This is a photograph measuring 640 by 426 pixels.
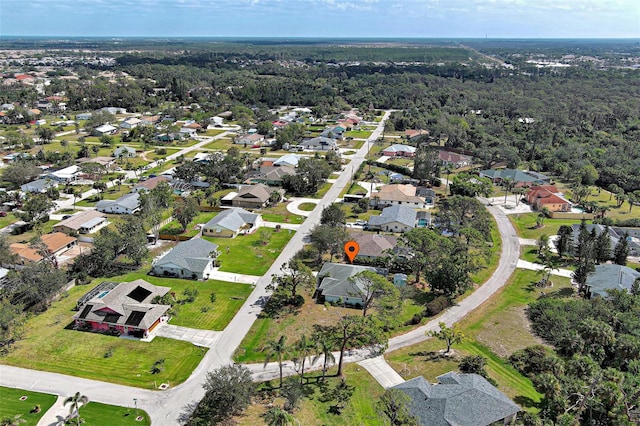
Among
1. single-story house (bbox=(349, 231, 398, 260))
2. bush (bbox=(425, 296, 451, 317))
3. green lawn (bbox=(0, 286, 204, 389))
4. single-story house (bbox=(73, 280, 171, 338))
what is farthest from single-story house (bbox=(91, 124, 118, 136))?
bush (bbox=(425, 296, 451, 317))

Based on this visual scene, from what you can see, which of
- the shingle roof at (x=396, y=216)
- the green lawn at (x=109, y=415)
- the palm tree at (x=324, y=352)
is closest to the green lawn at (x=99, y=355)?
the green lawn at (x=109, y=415)

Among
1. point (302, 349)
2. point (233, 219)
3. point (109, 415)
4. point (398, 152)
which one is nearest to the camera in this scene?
point (109, 415)

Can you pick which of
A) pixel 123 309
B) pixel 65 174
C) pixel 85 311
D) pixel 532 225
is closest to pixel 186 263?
pixel 123 309

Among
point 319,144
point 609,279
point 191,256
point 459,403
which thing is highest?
point 319,144

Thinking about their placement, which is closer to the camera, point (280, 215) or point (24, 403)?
point (24, 403)

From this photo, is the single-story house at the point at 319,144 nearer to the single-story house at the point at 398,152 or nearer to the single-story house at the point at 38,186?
the single-story house at the point at 398,152

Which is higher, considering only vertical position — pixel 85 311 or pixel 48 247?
pixel 48 247

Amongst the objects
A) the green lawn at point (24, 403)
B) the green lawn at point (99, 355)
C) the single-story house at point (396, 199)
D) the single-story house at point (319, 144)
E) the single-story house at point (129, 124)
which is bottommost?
the green lawn at point (24, 403)

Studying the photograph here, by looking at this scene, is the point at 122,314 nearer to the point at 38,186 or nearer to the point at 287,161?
the point at 38,186
